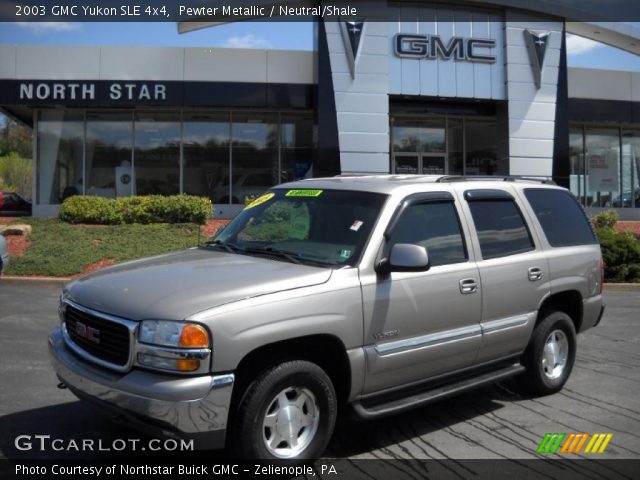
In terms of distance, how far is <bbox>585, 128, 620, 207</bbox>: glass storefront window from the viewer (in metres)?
24.6

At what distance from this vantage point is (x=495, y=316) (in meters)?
4.79

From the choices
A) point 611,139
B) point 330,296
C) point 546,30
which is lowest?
point 330,296

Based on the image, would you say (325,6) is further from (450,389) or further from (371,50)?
(450,389)

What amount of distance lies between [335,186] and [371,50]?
15.4 meters

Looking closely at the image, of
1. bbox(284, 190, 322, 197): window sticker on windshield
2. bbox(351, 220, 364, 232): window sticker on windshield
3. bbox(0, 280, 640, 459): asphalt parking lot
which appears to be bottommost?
bbox(0, 280, 640, 459): asphalt parking lot

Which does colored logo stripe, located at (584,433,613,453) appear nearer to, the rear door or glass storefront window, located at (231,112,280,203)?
the rear door

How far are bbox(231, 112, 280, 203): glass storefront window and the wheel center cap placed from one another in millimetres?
17937

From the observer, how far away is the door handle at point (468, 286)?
178 inches

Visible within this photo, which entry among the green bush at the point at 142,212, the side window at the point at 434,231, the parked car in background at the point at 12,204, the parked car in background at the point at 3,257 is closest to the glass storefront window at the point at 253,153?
the green bush at the point at 142,212

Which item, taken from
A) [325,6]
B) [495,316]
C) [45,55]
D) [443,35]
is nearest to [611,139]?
[443,35]

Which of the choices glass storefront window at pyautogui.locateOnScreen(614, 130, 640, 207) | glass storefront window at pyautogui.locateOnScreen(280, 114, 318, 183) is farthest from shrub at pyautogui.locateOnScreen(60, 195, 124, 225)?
glass storefront window at pyautogui.locateOnScreen(614, 130, 640, 207)

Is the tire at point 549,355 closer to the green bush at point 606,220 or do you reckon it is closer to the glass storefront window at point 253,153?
the green bush at point 606,220

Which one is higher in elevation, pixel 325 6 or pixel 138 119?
pixel 325 6

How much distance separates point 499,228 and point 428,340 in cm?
135
